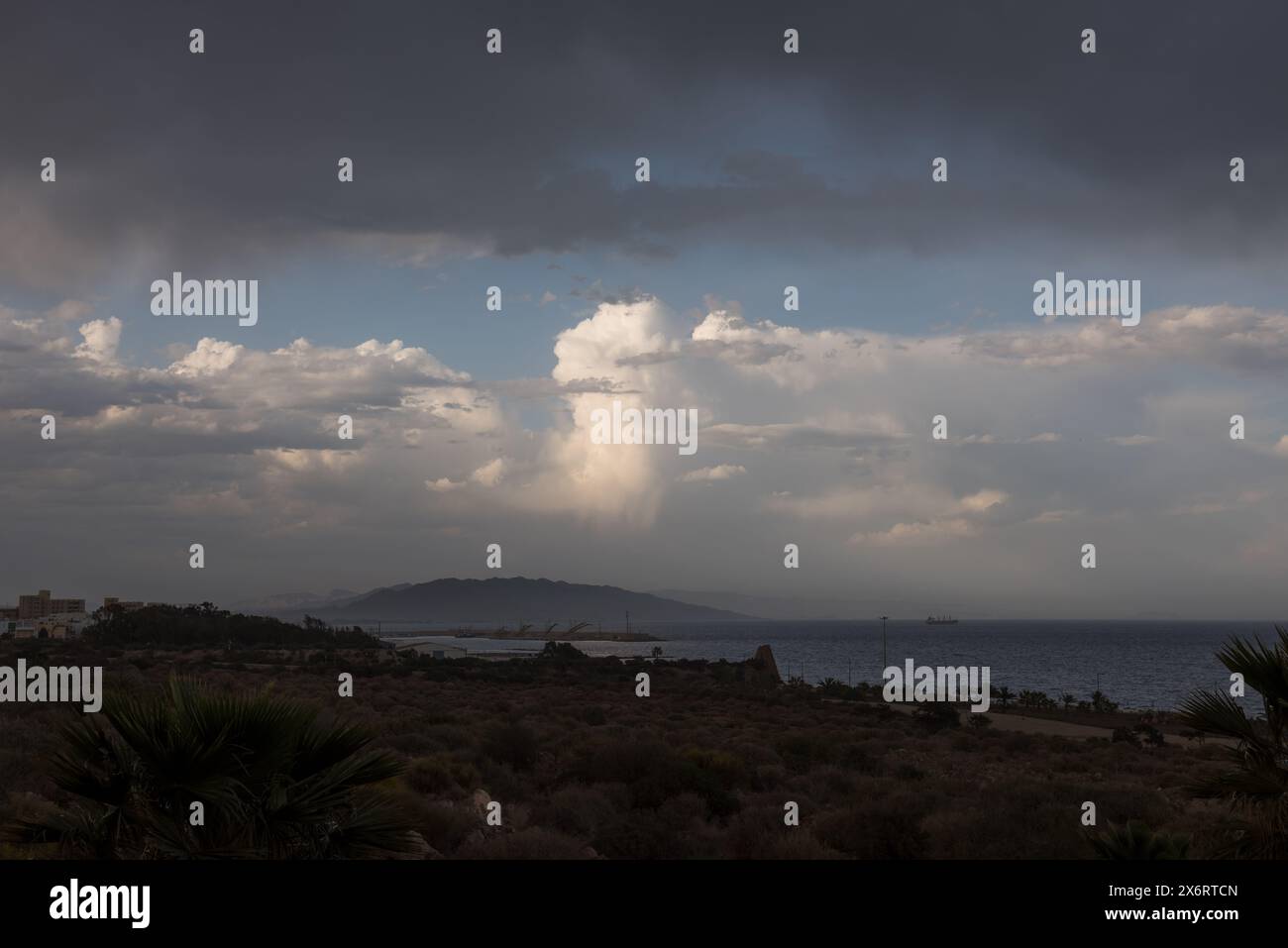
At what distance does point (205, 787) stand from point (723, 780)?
38.9 feet

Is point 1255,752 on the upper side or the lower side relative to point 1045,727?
upper

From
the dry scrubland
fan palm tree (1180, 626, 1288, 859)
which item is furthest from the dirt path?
Answer: fan palm tree (1180, 626, 1288, 859)

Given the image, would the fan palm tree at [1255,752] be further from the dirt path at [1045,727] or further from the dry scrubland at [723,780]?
the dirt path at [1045,727]

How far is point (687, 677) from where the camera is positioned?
57.6 meters

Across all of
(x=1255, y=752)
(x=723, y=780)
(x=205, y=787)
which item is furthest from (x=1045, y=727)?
(x=205, y=787)

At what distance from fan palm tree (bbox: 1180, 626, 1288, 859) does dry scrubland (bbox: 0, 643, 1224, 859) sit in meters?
0.68

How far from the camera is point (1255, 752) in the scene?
820 cm

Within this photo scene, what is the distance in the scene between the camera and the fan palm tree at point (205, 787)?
654cm

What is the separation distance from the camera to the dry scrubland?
11883mm

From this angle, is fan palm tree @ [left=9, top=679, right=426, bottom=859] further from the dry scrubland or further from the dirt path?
the dirt path

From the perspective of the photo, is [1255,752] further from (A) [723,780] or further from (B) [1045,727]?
(B) [1045,727]
